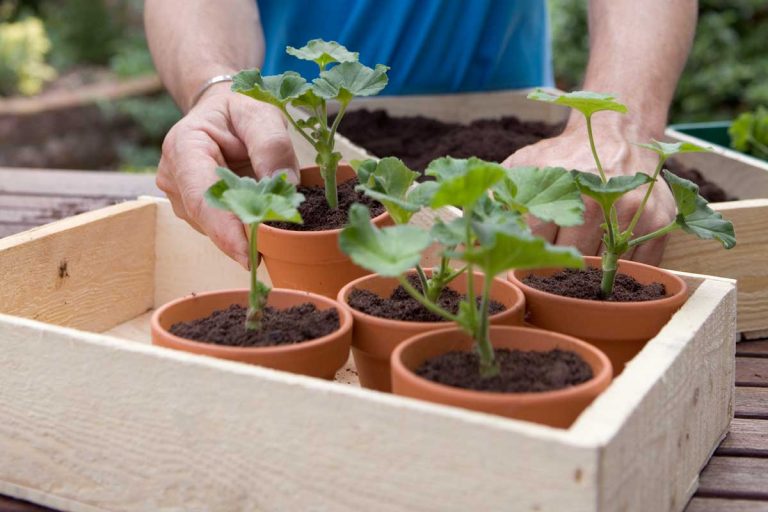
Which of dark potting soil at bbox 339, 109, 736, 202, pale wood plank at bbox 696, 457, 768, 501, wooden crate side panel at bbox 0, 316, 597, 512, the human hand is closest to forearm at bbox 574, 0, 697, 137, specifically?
the human hand

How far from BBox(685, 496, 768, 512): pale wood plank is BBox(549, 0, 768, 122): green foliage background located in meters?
4.17

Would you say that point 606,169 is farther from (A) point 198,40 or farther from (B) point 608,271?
(A) point 198,40

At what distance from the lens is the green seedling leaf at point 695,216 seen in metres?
1.03

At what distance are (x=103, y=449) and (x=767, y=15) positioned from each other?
517 cm

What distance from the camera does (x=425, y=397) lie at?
0.81m

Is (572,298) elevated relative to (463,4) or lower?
lower

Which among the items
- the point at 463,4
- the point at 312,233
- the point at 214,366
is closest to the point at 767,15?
the point at 463,4

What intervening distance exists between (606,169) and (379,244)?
627 millimetres

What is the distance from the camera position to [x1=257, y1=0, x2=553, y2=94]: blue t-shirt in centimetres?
216

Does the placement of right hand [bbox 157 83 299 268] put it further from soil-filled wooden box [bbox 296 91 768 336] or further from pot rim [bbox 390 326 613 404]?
pot rim [bbox 390 326 613 404]

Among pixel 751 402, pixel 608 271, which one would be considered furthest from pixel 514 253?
pixel 751 402

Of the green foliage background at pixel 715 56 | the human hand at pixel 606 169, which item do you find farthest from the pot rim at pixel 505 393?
the green foliage background at pixel 715 56

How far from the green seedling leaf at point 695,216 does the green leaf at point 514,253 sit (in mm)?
323

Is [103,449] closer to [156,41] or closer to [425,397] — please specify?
[425,397]
